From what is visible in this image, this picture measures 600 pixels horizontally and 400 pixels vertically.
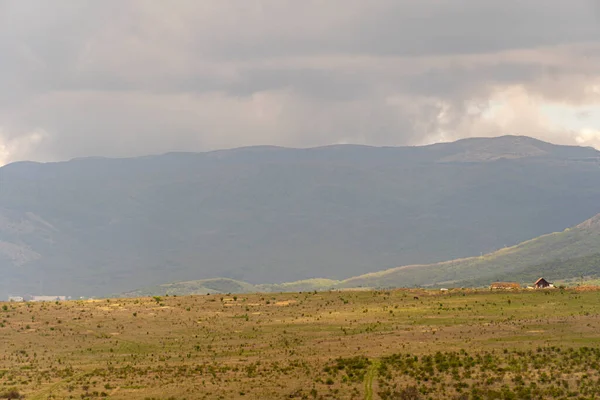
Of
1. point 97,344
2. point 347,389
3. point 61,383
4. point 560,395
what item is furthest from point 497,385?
point 97,344

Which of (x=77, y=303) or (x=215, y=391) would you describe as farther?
(x=77, y=303)

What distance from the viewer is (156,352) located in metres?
118

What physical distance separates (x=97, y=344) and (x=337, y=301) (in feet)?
157

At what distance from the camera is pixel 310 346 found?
385 feet

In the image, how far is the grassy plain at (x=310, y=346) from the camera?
9388cm

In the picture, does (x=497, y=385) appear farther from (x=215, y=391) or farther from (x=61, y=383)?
(x=61, y=383)

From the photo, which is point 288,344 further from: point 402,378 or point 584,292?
point 584,292

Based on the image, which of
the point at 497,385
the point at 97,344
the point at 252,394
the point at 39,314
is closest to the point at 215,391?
the point at 252,394

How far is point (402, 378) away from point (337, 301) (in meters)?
64.5

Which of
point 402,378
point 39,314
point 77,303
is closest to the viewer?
point 402,378

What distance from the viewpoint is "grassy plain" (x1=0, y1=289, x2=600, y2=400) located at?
93875 millimetres

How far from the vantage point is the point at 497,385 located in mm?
92812

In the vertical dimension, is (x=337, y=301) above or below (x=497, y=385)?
above

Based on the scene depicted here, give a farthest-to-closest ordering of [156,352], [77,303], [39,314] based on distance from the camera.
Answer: [77,303] → [39,314] → [156,352]
